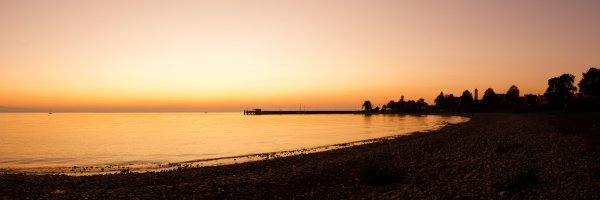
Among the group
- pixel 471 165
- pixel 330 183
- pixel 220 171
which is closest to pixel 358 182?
pixel 330 183

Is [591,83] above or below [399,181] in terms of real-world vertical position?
above

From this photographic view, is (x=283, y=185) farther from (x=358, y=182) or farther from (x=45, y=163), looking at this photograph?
(x=45, y=163)

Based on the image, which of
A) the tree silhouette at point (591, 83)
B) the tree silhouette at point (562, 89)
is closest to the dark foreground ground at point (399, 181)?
the tree silhouette at point (591, 83)

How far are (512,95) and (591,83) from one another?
9294 cm

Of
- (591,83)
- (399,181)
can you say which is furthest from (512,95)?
(399,181)

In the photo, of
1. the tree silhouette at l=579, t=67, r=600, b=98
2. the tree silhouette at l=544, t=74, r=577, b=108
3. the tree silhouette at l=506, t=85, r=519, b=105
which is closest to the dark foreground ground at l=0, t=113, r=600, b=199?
the tree silhouette at l=579, t=67, r=600, b=98

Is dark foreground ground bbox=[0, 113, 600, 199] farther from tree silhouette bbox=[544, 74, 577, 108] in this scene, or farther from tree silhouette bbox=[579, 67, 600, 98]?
tree silhouette bbox=[544, 74, 577, 108]

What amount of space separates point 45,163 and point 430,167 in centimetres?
3241

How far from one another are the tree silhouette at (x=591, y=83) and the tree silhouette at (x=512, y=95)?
268 feet

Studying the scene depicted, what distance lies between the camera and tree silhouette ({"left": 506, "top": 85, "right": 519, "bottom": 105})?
620 feet

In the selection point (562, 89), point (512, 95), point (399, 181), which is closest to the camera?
point (399, 181)

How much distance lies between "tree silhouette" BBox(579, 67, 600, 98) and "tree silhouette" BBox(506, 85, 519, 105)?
81.7m

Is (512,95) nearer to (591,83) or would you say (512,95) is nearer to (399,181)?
(591,83)

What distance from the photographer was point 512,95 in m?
191
